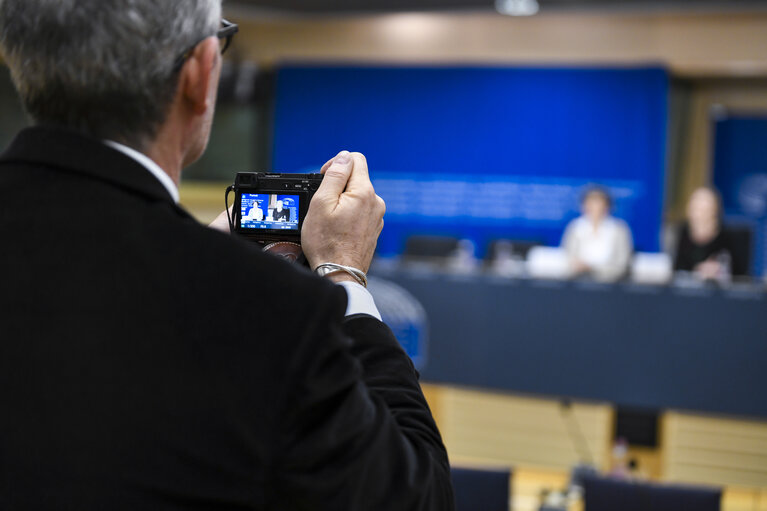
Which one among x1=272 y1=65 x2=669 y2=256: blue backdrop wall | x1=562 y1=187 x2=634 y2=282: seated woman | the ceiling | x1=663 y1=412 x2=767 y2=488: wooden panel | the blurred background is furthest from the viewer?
x1=272 y1=65 x2=669 y2=256: blue backdrop wall

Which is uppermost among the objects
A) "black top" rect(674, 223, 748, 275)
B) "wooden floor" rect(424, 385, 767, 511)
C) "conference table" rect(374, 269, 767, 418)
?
"black top" rect(674, 223, 748, 275)

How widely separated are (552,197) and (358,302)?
8121mm

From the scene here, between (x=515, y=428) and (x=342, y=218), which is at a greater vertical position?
(x=342, y=218)

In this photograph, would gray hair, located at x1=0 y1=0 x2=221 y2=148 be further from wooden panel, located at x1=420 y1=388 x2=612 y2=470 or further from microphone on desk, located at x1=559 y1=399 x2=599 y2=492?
wooden panel, located at x1=420 y1=388 x2=612 y2=470

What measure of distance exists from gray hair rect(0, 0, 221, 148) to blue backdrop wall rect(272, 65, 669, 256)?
26.3 feet

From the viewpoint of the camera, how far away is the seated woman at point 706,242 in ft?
17.6

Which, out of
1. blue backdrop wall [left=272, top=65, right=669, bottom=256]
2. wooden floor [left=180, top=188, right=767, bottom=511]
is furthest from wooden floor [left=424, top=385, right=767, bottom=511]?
blue backdrop wall [left=272, top=65, right=669, bottom=256]

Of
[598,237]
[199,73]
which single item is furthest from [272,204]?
[598,237]

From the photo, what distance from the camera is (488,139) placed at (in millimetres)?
9047

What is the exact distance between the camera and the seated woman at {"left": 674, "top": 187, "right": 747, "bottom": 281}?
→ 537 cm

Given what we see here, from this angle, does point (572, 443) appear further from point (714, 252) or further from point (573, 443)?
point (714, 252)

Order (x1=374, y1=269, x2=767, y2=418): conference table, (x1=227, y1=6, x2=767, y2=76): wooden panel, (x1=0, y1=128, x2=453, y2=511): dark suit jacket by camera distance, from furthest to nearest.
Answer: (x1=227, y1=6, x2=767, y2=76): wooden panel → (x1=374, y1=269, x2=767, y2=418): conference table → (x1=0, y1=128, x2=453, y2=511): dark suit jacket

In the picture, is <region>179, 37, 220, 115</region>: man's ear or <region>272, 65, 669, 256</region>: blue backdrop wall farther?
<region>272, 65, 669, 256</region>: blue backdrop wall

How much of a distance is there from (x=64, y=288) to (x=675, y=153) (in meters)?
8.89
